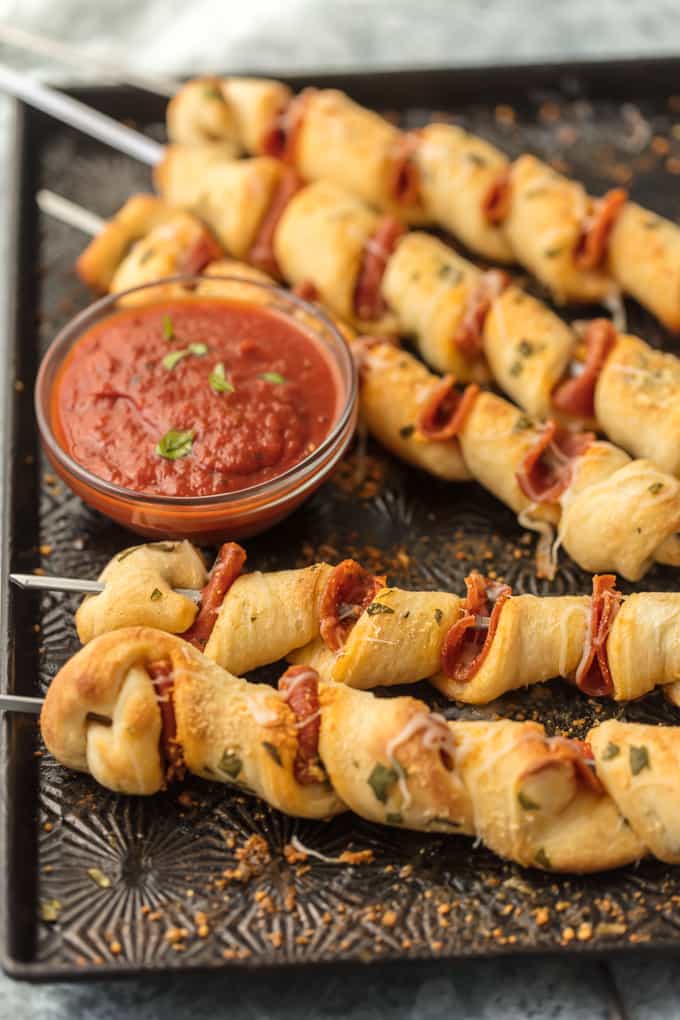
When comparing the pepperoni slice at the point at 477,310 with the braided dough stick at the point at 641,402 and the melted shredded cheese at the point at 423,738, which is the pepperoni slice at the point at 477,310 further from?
the melted shredded cheese at the point at 423,738

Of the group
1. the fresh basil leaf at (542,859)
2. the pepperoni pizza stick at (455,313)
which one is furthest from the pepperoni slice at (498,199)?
the fresh basil leaf at (542,859)

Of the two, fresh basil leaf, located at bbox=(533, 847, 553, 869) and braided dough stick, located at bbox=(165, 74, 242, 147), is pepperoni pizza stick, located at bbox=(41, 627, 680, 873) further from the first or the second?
braided dough stick, located at bbox=(165, 74, 242, 147)

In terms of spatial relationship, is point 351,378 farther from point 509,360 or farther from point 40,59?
point 40,59

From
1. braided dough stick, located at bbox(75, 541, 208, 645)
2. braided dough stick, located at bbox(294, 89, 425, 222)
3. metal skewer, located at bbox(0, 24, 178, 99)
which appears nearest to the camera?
braided dough stick, located at bbox(75, 541, 208, 645)

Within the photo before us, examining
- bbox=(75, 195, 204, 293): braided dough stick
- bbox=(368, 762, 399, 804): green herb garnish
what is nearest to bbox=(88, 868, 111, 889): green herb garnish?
bbox=(368, 762, 399, 804): green herb garnish

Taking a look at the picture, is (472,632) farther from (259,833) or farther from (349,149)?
(349,149)

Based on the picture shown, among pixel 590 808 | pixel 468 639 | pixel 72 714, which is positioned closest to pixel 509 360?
pixel 468 639
